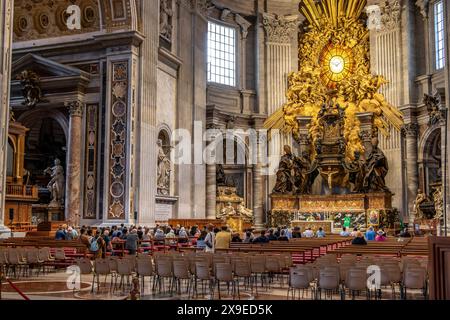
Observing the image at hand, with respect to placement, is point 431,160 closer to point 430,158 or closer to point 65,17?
point 430,158

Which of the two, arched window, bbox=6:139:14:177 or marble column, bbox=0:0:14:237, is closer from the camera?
marble column, bbox=0:0:14:237

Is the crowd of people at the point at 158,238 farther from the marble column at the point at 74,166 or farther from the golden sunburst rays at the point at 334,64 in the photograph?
the golden sunburst rays at the point at 334,64

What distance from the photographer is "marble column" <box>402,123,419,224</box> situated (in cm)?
2528

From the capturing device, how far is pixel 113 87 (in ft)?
62.7

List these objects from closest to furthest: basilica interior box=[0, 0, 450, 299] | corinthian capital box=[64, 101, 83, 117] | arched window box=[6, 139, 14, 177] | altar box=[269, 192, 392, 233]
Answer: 1. arched window box=[6, 139, 14, 177]
2. basilica interior box=[0, 0, 450, 299]
3. corinthian capital box=[64, 101, 83, 117]
4. altar box=[269, 192, 392, 233]

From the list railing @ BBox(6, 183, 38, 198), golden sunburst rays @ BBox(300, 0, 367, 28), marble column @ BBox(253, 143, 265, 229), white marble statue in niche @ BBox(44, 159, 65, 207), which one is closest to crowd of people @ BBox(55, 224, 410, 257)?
railing @ BBox(6, 183, 38, 198)

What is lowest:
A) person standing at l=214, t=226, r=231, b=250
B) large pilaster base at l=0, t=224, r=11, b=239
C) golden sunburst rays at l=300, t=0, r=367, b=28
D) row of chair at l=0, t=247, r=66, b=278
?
row of chair at l=0, t=247, r=66, b=278

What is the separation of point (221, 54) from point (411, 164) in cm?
1094

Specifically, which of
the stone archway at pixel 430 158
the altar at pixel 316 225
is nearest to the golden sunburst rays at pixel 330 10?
the stone archway at pixel 430 158

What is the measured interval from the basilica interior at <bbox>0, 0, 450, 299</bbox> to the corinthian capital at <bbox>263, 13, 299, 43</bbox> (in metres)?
0.08

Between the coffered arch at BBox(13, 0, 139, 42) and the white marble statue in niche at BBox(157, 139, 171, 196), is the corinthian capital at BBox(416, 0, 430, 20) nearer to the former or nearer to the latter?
the white marble statue in niche at BBox(157, 139, 171, 196)

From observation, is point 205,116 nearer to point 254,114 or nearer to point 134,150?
point 254,114

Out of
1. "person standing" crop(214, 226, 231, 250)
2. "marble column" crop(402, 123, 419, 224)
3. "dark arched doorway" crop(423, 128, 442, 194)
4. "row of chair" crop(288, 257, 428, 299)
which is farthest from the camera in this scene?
"marble column" crop(402, 123, 419, 224)

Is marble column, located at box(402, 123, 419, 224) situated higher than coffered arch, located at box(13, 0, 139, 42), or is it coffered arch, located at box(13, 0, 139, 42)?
coffered arch, located at box(13, 0, 139, 42)
